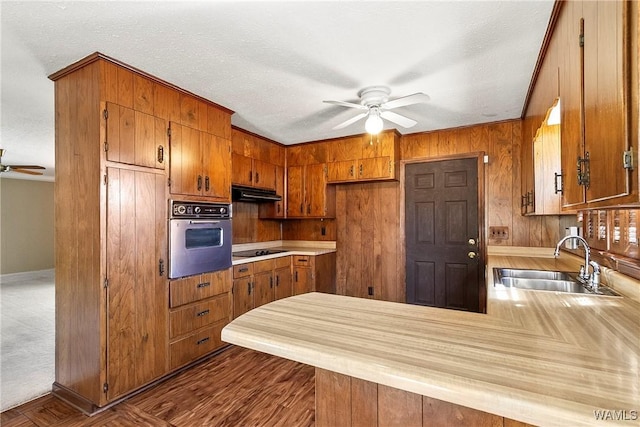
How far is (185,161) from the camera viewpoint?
8.61 feet

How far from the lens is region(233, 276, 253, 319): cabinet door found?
3.19 meters

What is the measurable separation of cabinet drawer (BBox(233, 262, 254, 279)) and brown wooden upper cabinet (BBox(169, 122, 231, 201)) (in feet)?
2.46

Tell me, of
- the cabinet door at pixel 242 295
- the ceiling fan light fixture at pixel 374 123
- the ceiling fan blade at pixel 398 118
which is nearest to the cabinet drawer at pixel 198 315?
the cabinet door at pixel 242 295

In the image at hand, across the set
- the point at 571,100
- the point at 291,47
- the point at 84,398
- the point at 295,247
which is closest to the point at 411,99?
the point at 291,47

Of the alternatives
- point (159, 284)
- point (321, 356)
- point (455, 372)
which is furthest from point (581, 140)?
point (159, 284)

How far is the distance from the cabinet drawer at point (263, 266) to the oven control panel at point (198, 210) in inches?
29.0

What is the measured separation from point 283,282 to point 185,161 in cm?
200

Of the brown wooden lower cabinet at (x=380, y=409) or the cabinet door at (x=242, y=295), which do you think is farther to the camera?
the cabinet door at (x=242, y=295)

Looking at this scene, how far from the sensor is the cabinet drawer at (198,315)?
8.20ft

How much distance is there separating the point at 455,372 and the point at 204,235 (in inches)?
98.1

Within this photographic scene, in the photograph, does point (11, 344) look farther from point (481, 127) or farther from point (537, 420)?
point (481, 127)

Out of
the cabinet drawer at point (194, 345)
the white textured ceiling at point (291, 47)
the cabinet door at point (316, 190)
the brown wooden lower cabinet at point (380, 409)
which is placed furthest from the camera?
the cabinet door at point (316, 190)

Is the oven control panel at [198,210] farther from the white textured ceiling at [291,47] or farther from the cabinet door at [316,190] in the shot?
the cabinet door at [316,190]

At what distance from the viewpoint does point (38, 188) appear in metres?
7.09
